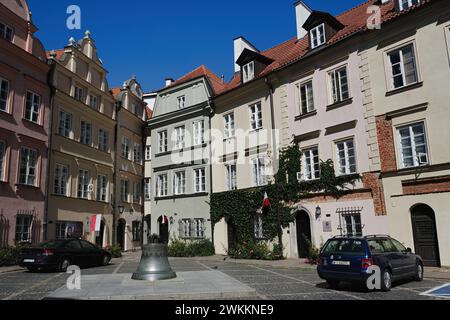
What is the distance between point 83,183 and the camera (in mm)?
28016

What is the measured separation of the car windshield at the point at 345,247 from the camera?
38.6 ft

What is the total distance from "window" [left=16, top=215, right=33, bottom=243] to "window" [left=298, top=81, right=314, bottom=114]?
53.9 feet

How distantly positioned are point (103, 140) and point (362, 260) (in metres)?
23.9

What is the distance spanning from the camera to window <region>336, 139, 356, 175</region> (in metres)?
20.2

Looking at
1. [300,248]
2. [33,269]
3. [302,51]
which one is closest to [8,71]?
[33,269]

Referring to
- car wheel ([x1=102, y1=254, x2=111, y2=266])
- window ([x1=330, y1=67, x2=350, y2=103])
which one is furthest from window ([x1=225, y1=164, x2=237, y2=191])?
car wheel ([x1=102, y1=254, x2=111, y2=266])

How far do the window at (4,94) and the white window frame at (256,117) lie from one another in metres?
14.2

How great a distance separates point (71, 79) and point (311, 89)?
15.9 metres

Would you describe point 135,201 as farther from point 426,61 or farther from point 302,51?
point 426,61

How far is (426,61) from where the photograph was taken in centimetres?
1762

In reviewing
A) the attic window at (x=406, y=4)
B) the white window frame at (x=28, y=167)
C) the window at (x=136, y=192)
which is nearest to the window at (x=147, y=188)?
the window at (x=136, y=192)

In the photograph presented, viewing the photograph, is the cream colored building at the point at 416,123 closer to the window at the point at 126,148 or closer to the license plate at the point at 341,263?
the license plate at the point at 341,263

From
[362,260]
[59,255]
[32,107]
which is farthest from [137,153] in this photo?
[362,260]

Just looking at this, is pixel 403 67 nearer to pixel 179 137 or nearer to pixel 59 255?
pixel 179 137
